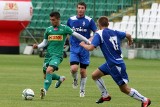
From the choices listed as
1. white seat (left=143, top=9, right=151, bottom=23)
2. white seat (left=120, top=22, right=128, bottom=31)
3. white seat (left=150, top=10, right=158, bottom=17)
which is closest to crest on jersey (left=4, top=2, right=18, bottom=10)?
white seat (left=120, top=22, right=128, bottom=31)

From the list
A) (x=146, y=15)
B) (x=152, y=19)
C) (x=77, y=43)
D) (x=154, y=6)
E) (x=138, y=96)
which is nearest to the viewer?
(x=138, y=96)

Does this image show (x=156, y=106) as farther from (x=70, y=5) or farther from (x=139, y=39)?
(x=70, y=5)

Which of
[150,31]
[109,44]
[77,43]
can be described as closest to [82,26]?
[77,43]

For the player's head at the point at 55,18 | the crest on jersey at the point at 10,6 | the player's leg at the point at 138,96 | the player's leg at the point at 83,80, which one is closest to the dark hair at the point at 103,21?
the player's leg at the point at 138,96

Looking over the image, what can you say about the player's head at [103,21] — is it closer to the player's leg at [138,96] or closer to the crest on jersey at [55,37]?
the player's leg at [138,96]

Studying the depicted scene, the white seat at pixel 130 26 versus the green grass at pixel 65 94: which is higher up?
the green grass at pixel 65 94

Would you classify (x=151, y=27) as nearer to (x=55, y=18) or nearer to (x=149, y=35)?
(x=149, y=35)

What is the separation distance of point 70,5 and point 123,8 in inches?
166

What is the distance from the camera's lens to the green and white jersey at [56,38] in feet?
53.6

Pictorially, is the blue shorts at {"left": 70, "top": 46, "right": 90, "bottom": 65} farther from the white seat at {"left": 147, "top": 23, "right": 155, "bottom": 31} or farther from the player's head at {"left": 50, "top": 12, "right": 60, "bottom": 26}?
the white seat at {"left": 147, "top": 23, "right": 155, "bottom": 31}

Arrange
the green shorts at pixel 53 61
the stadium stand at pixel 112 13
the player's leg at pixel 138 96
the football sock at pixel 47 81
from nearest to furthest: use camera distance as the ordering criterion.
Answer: the player's leg at pixel 138 96
the football sock at pixel 47 81
the green shorts at pixel 53 61
the stadium stand at pixel 112 13

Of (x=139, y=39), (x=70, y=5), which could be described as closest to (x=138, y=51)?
(x=139, y=39)

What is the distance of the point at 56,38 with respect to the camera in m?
16.4

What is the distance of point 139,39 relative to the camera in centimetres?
4441
